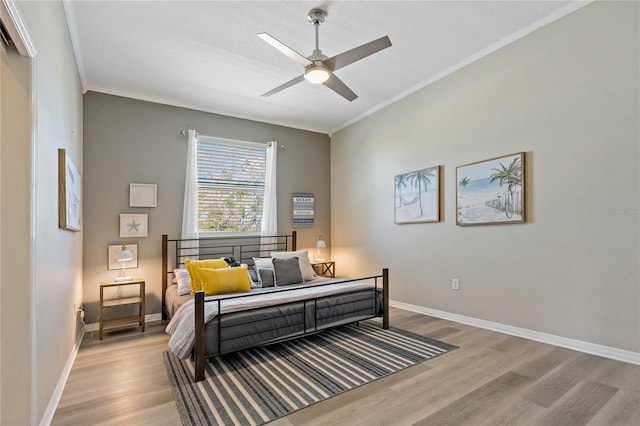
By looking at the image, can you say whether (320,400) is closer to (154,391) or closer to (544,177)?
(154,391)

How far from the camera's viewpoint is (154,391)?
7.86ft

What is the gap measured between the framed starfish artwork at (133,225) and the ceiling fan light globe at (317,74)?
3.05 metres

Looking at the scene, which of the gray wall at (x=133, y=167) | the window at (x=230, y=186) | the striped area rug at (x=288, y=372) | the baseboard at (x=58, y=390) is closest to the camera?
the baseboard at (x=58, y=390)

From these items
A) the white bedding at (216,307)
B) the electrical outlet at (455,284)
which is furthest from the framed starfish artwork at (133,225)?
the electrical outlet at (455,284)

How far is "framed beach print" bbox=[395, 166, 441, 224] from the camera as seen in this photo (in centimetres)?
430

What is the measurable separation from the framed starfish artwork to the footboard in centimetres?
210

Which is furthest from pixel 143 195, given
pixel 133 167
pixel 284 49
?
pixel 284 49

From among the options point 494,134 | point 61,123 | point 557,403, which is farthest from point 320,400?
point 494,134

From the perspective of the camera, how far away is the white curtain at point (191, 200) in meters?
4.69

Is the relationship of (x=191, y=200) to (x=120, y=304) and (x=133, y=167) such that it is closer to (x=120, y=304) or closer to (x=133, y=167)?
(x=133, y=167)

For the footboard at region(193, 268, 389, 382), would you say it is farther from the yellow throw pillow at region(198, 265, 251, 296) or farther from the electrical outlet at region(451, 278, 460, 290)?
the electrical outlet at region(451, 278, 460, 290)

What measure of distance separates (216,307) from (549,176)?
136 inches

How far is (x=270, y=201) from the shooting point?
17.8ft

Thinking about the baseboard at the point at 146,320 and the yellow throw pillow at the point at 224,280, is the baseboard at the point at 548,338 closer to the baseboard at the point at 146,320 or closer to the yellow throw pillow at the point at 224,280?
the yellow throw pillow at the point at 224,280
